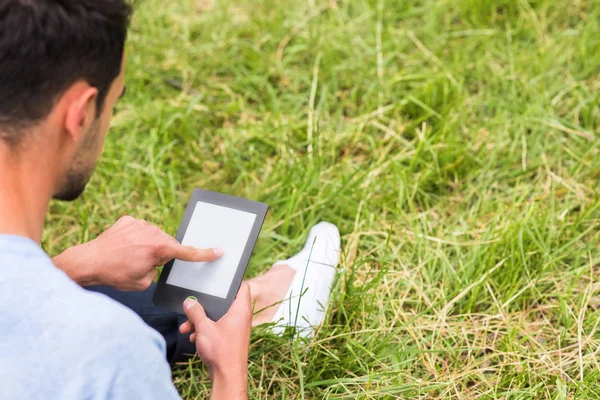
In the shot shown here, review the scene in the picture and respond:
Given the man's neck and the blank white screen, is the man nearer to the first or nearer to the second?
the man's neck

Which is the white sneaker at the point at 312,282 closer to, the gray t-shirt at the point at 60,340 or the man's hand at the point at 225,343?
the man's hand at the point at 225,343

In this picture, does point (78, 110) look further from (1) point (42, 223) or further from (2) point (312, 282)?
(2) point (312, 282)

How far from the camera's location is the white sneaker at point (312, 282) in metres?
2.07

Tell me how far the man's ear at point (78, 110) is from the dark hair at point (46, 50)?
3 centimetres

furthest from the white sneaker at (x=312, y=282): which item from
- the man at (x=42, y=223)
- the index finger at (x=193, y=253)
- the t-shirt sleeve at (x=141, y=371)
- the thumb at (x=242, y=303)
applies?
the t-shirt sleeve at (x=141, y=371)

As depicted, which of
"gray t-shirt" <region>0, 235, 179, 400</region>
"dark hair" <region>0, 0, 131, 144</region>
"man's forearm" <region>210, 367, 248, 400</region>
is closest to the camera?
"gray t-shirt" <region>0, 235, 179, 400</region>

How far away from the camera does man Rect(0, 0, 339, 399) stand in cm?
109

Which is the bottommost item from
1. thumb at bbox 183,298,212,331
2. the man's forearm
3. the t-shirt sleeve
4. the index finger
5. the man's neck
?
the man's forearm

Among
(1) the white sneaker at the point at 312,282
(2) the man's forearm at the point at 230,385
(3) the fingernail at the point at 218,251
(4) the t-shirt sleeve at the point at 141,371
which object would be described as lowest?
(1) the white sneaker at the point at 312,282

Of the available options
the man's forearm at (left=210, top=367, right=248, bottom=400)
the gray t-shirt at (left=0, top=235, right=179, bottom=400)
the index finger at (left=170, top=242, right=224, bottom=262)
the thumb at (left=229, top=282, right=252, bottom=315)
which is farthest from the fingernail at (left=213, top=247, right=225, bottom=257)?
the gray t-shirt at (left=0, top=235, right=179, bottom=400)

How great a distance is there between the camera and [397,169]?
8.02 feet

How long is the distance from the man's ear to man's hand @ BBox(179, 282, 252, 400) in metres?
0.63

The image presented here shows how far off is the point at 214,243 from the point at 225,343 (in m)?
0.38

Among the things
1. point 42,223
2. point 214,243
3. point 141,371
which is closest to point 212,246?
point 214,243
